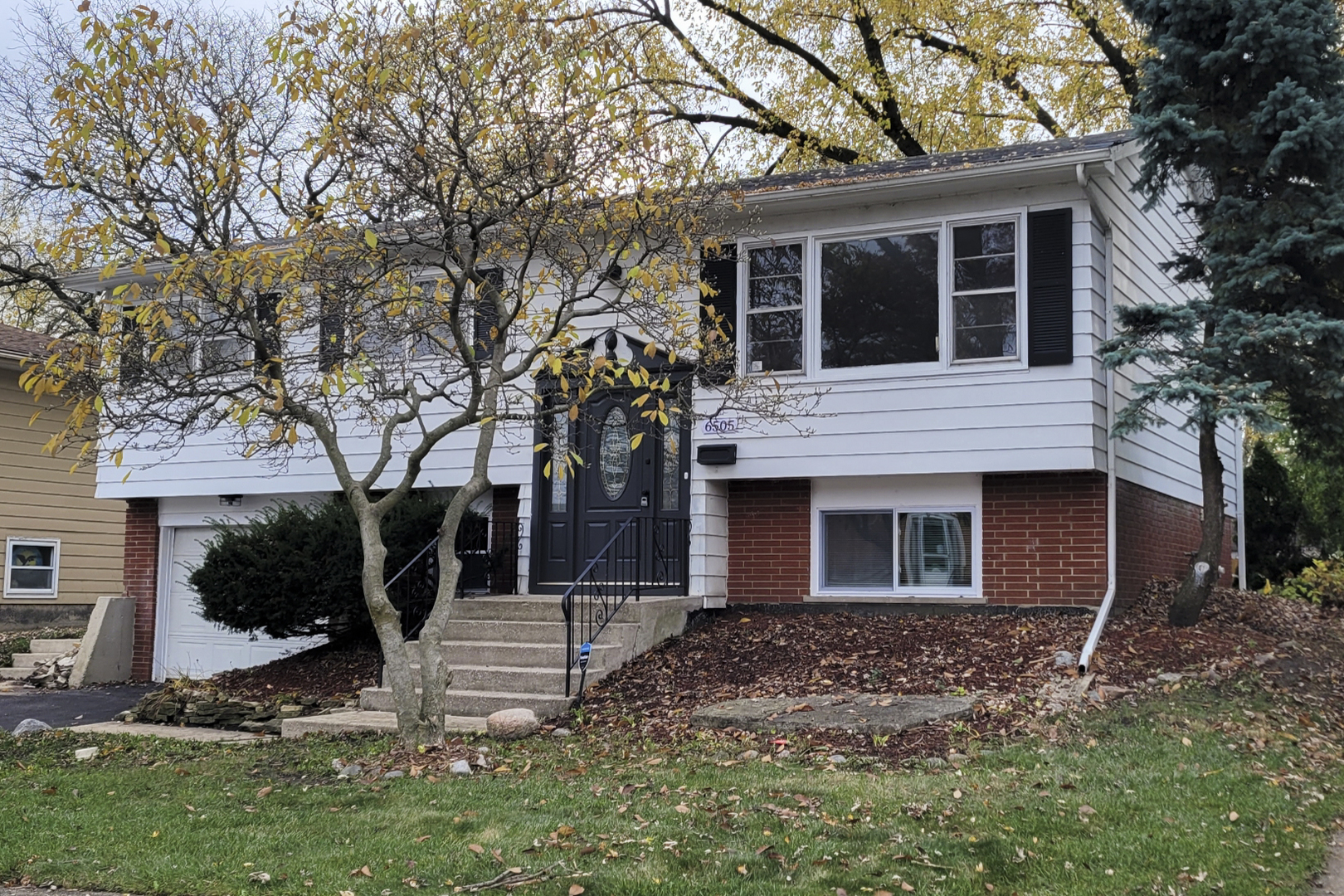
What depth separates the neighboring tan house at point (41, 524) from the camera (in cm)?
1878

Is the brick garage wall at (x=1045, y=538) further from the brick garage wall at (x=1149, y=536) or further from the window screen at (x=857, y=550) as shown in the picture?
the window screen at (x=857, y=550)

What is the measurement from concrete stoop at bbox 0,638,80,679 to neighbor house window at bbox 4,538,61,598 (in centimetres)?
327

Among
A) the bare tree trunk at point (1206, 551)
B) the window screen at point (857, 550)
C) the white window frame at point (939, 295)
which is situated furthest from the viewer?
the window screen at point (857, 550)

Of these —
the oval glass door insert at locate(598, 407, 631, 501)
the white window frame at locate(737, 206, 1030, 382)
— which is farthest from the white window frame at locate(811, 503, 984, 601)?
the oval glass door insert at locate(598, 407, 631, 501)

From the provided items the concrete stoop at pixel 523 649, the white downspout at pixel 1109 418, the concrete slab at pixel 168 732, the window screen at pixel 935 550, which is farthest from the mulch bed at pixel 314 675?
the white downspout at pixel 1109 418

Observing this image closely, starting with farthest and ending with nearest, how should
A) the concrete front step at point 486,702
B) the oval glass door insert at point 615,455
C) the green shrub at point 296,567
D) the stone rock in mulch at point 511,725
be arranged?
the oval glass door insert at point 615,455 < the green shrub at point 296,567 < the concrete front step at point 486,702 < the stone rock in mulch at point 511,725

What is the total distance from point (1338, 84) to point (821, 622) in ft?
21.5

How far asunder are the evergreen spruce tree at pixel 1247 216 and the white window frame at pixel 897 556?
172 cm

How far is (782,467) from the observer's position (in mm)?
11914

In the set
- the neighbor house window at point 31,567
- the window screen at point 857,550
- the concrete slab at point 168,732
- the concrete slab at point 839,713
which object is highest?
the window screen at point 857,550

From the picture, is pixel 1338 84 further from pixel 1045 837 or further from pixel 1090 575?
pixel 1045 837

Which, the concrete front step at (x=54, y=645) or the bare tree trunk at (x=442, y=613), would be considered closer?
the bare tree trunk at (x=442, y=613)

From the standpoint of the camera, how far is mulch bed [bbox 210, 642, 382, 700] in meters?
12.1

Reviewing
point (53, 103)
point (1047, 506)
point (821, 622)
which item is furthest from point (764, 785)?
point (53, 103)
